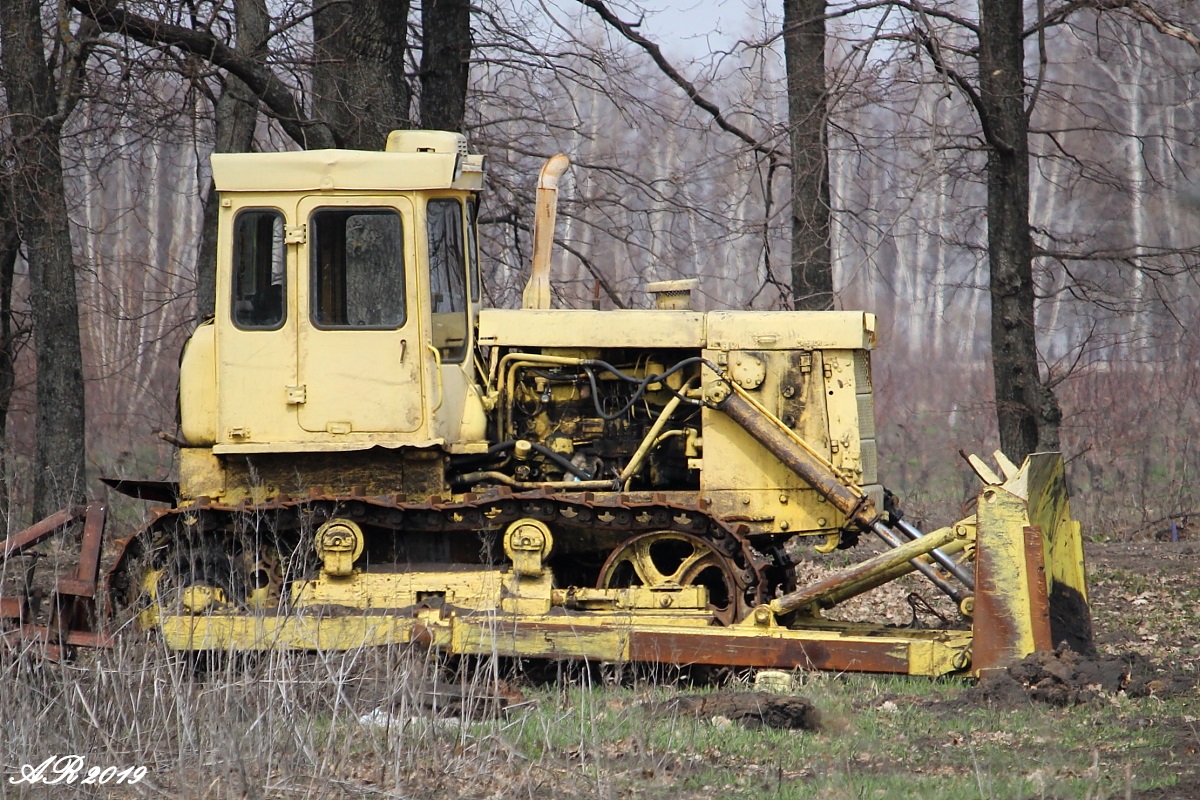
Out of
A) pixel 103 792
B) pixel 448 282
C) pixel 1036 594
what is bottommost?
pixel 103 792

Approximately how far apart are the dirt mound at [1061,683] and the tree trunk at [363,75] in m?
7.65

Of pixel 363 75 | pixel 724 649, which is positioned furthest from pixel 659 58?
pixel 724 649

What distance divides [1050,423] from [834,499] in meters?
5.32

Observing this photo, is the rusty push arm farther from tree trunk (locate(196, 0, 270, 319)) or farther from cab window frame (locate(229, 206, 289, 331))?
tree trunk (locate(196, 0, 270, 319))

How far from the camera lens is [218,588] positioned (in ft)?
26.7

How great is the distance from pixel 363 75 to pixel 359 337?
5.19 meters

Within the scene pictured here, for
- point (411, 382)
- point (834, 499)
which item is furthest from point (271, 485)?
point (834, 499)

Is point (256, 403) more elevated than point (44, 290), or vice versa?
point (44, 290)

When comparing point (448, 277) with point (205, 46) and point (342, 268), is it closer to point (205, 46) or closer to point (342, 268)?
point (342, 268)

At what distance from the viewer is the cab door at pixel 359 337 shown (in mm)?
8016

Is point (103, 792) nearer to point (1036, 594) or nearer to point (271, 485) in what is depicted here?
point (271, 485)

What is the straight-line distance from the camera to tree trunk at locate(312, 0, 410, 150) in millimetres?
12367

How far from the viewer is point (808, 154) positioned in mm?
12391

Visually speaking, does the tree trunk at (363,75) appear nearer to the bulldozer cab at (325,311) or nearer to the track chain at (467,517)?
the bulldozer cab at (325,311)
